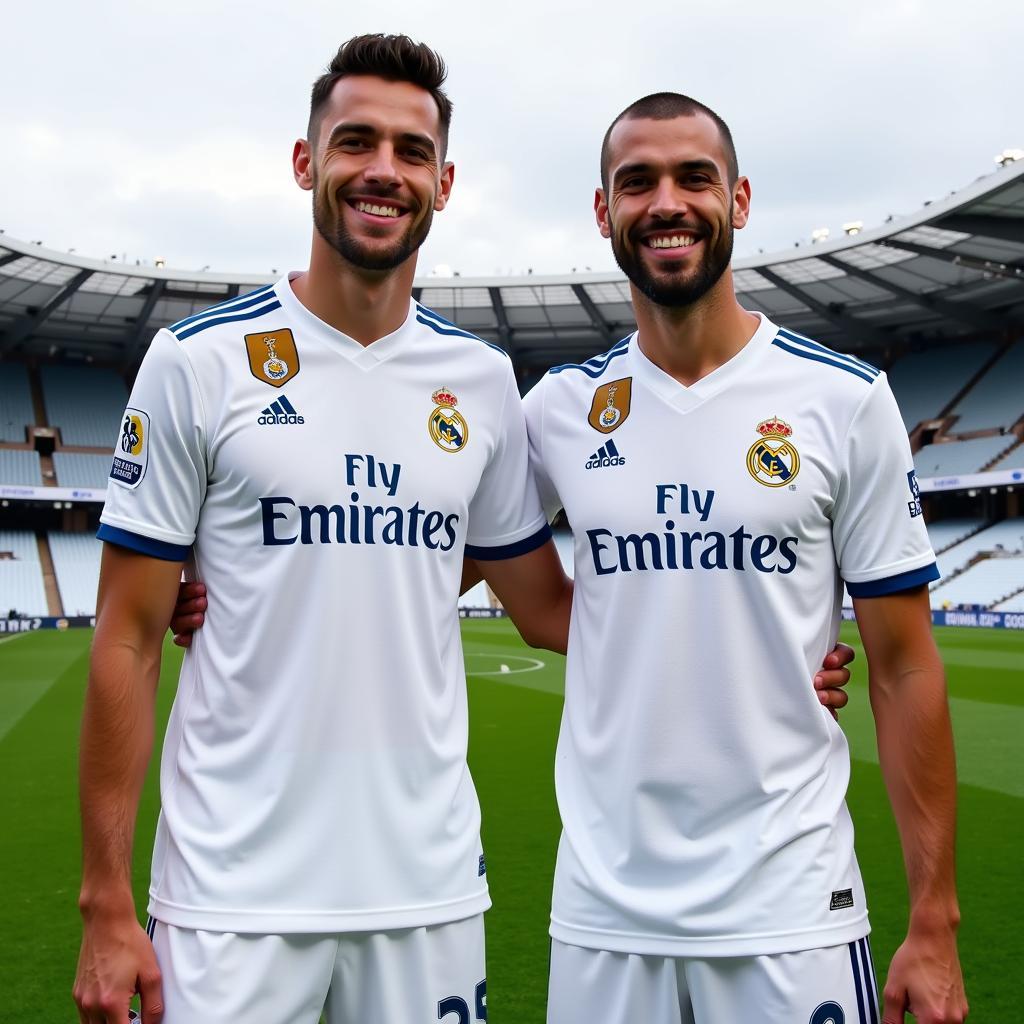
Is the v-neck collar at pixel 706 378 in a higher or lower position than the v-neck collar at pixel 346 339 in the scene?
lower

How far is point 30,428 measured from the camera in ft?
152

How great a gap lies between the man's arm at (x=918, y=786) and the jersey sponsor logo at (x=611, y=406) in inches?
31.0

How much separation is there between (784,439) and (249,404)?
52.9 inches

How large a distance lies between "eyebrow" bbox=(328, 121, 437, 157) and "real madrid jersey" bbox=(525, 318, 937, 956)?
87 cm

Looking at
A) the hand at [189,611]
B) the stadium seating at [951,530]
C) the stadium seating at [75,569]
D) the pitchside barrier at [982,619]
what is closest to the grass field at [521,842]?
the hand at [189,611]

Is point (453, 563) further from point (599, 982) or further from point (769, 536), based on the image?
point (599, 982)

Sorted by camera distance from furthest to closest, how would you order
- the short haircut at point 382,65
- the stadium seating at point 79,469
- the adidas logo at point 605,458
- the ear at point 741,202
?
the stadium seating at point 79,469
the ear at point 741,202
the adidas logo at point 605,458
the short haircut at point 382,65

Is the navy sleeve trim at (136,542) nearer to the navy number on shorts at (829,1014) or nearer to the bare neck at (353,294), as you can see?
the bare neck at (353,294)

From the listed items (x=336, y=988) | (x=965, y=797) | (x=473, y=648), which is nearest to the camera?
(x=336, y=988)

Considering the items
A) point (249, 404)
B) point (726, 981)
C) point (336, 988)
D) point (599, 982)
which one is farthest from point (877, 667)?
point (249, 404)

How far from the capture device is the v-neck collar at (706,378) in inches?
110

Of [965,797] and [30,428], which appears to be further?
[30,428]

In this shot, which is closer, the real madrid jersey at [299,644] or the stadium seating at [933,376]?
the real madrid jersey at [299,644]

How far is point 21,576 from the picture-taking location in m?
40.7
